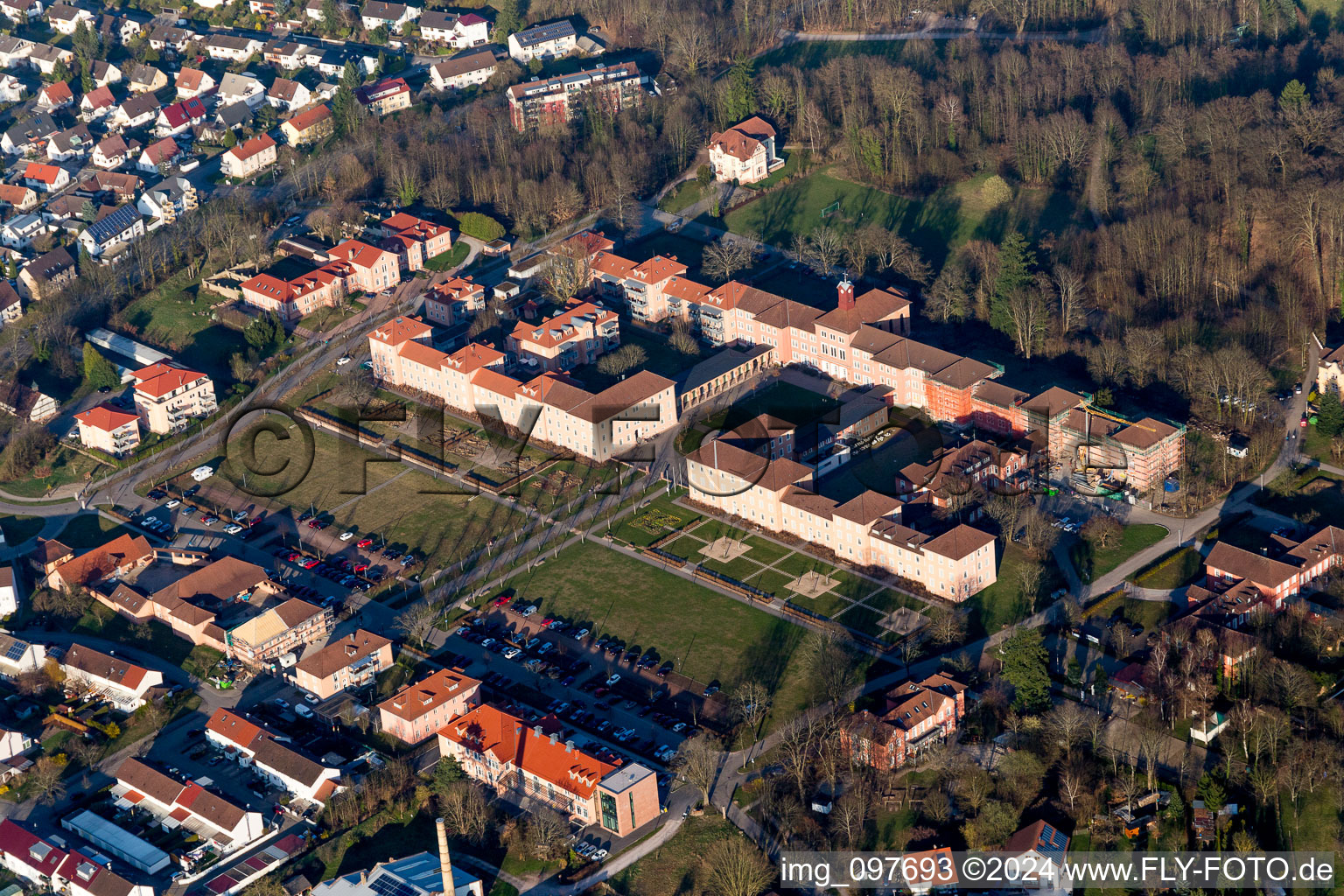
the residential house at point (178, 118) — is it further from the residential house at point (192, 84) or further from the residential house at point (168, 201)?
the residential house at point (168, 201)

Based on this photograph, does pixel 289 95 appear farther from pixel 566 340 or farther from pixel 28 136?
pixel 566 340

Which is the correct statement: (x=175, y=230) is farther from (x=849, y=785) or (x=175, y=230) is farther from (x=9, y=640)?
(x=849, y=785)

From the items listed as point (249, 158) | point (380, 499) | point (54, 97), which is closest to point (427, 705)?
point (380, 499)

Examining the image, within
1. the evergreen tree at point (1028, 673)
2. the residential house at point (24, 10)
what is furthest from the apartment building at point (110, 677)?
the residential house at point (24, 10)

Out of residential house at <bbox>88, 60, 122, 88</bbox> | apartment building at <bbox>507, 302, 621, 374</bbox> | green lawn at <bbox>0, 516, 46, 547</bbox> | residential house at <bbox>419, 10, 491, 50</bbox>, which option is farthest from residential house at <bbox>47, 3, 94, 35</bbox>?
green lawn at <bbox>0, 516, 46, 547</bbox>

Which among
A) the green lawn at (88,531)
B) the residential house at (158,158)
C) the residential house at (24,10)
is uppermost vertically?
Answer: the residential house at (24,10)

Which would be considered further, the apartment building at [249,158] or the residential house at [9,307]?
the apartment building at [249,158]

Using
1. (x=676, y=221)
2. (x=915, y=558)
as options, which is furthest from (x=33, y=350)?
(x=915, y=558)
